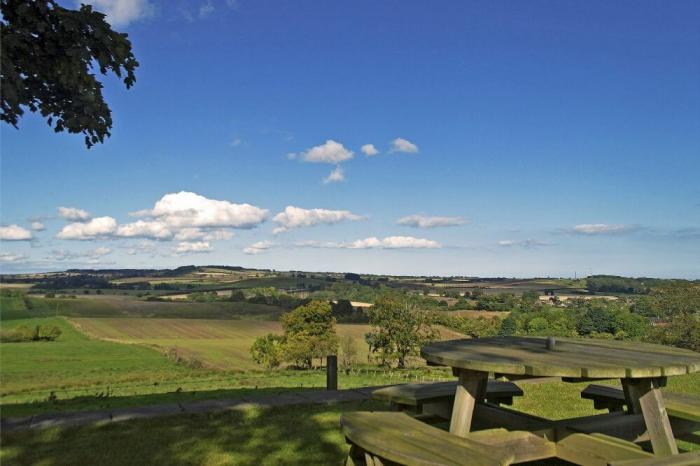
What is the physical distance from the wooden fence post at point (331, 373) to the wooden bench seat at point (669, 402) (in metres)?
3.95

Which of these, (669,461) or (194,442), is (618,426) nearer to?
(669,461)

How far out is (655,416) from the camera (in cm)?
426

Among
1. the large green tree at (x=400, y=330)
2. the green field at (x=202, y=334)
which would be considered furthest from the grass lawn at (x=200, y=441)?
the large green tree at (x=400, y=330)

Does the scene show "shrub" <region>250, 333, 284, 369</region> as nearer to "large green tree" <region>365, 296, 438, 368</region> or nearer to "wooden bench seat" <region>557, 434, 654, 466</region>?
"large green tree" <region>365, 296, 438, 368</region>

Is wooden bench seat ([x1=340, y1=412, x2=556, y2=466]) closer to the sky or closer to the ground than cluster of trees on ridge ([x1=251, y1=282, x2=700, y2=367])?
closer to the sky

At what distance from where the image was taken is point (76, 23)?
4.50m

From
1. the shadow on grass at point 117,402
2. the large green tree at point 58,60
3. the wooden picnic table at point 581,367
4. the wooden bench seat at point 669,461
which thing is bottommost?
the shadow on grass at point 117,402

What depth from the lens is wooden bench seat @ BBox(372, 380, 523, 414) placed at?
5184 millimetres

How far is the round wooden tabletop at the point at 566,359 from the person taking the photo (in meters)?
3.69

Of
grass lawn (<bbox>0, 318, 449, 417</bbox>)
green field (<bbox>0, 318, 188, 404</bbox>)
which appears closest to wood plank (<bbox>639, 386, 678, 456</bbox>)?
grass lawn (<bbox>0, 318, 449, 417</bbox>)

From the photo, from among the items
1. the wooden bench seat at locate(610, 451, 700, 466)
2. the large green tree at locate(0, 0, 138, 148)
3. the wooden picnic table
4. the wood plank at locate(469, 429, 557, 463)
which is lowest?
the wood plank at locate(469, 429, 557, 463)

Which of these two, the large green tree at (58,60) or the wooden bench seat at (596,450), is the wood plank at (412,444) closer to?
the wooden bench seat at (596,450)

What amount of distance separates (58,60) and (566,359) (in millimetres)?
5151

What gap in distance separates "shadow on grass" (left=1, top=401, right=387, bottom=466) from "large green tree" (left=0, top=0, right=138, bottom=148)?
10.7 feet
